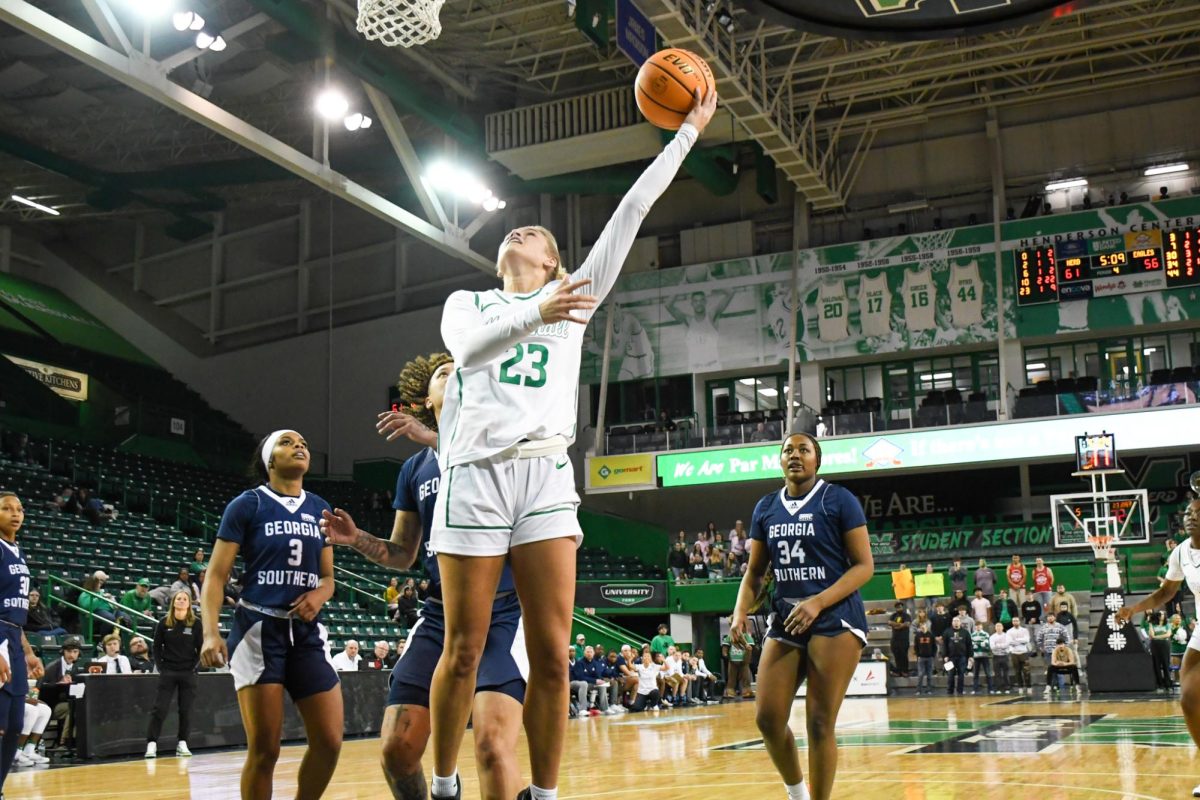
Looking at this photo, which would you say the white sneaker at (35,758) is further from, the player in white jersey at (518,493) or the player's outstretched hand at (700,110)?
the player's outstretched hand at (700,110)

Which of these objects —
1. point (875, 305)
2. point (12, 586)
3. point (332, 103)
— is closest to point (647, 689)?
point (332, 103)

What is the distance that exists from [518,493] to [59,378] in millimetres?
29732

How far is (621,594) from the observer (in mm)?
28062

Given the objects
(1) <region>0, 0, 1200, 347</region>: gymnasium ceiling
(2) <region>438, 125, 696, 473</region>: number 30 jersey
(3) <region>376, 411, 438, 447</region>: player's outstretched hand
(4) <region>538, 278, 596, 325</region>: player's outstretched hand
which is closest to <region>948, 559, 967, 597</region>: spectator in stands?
(1) <region>0, 0, 1200, 347</region>: gymnasium ceiling

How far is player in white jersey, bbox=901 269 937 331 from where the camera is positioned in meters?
30.4

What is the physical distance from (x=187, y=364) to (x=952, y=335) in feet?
70.8

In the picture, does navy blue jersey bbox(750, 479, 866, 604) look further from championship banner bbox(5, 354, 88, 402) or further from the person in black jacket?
championship banner bbox(5, 354, 88, 402)

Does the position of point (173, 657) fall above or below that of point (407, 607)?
below

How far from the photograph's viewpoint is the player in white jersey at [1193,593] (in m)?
6.46

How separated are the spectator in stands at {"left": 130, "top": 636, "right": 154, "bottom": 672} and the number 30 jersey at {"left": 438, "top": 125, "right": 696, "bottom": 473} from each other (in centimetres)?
1121

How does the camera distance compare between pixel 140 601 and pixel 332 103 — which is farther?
pixel 332 103

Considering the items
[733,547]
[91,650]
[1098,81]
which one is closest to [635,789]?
[91,650]

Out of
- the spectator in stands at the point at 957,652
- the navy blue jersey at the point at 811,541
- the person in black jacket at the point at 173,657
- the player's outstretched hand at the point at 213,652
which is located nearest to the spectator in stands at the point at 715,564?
the spectator in stands at the point at 957,652

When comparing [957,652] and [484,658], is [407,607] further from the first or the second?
[484,658]
